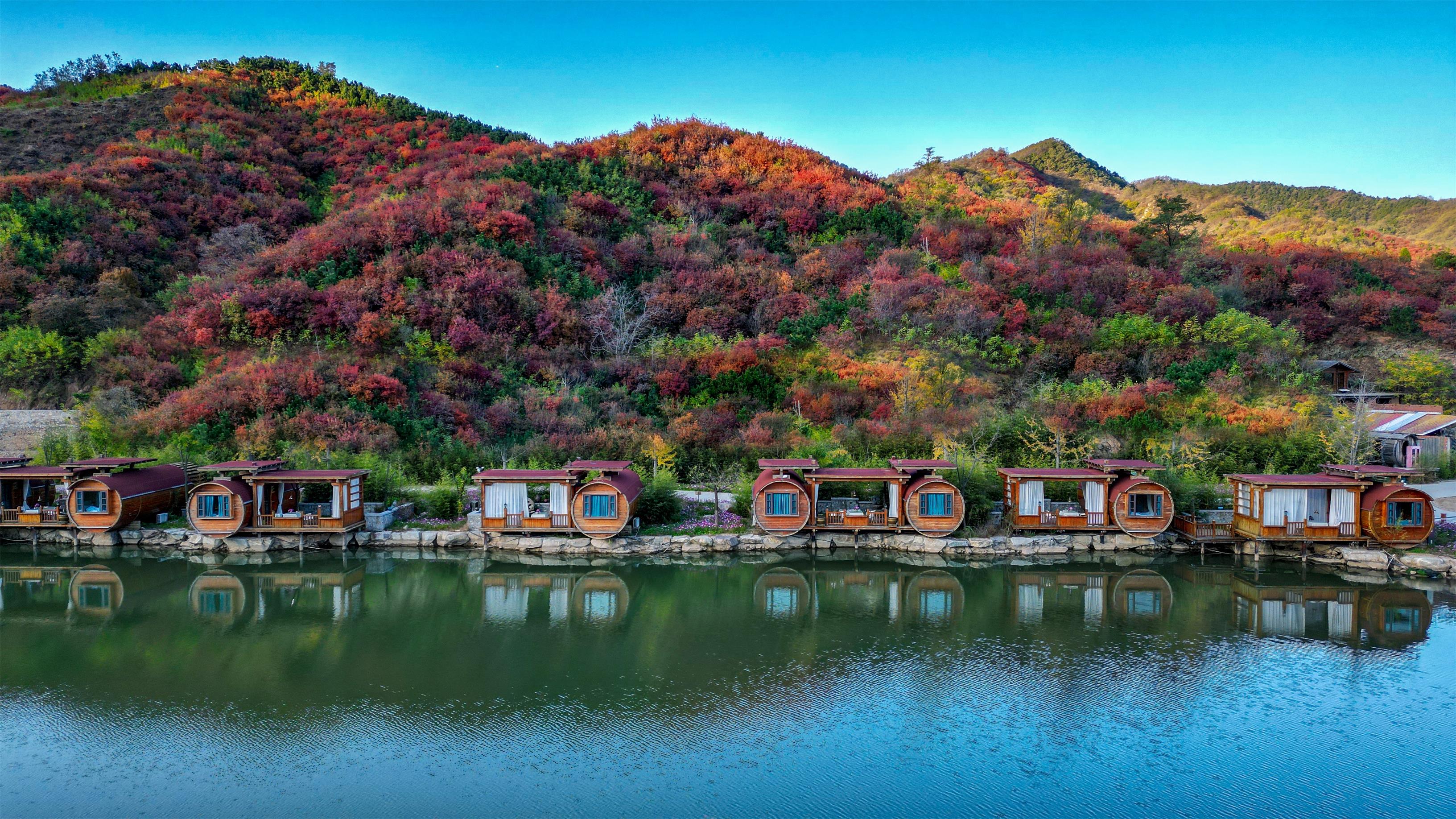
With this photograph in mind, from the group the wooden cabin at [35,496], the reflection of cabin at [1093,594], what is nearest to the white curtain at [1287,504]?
the reflection of cabin at [1093,594]

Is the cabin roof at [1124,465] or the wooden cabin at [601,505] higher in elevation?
the cabin roof at [1124,465]

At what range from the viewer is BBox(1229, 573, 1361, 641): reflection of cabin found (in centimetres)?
1680

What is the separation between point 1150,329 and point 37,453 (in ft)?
151

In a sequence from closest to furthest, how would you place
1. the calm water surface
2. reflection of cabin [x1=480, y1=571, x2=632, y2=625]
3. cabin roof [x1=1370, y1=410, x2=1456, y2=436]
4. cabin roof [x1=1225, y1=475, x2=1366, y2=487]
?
the calm water surface → reflection of cabin [x1=480, y1=571, x2=632, y2=625] → cabin roof [x1=1225, y1=475, x2=1366, y2=487] → cabin roof [x1=1370, y1=410, x2=1456, y2=436]

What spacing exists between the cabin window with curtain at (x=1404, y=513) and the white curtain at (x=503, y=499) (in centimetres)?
2412

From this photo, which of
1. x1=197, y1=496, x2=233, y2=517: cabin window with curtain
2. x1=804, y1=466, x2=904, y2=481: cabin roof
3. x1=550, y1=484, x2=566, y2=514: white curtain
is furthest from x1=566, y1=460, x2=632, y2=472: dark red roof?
x1=197, y1=496, x2=233, y2=517: cabin window with curtain

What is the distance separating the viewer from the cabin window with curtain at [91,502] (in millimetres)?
23172

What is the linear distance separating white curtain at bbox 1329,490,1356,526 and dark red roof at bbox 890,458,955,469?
10.2 m

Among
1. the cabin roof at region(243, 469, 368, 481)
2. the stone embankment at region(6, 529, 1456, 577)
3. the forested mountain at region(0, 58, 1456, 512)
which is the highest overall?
the forested mountain at region(0, 58, 1456, 512)

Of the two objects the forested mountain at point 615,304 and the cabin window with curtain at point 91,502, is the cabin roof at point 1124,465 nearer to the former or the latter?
the forested mountain at point 615,304

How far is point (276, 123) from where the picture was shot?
2148 inches

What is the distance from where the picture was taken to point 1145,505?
23.0 m

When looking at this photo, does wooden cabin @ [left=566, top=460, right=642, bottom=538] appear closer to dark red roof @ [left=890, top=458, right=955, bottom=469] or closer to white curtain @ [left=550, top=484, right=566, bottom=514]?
white curtain @ [left=550, top=484, right=566, bottom=514]

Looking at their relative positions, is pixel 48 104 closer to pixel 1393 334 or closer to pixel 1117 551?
pixel 1117 551
